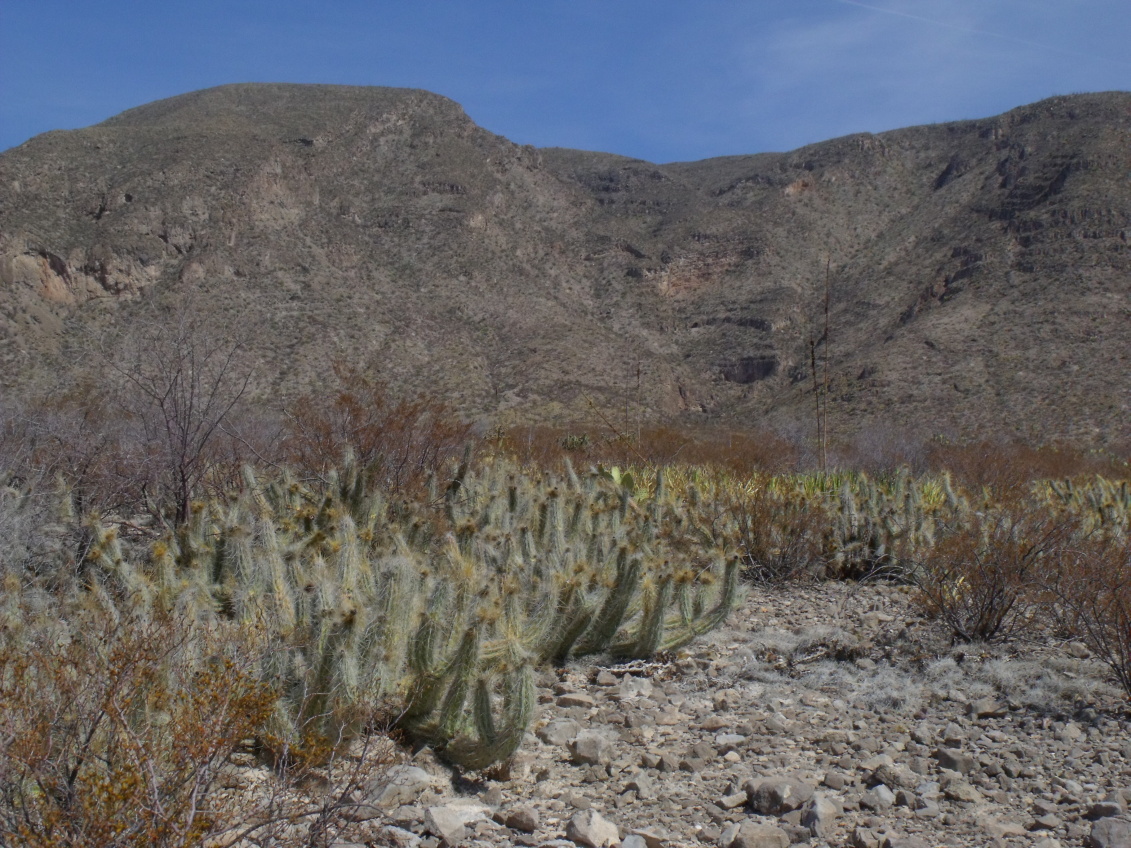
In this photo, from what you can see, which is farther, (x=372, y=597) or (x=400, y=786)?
(x=372, y=597)

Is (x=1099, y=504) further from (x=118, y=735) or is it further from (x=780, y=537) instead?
(x=118, y=735)

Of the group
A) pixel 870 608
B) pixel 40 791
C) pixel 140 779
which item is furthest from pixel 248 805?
pixel 870 608

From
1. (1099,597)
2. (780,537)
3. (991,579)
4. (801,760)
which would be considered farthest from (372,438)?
(1099,597)

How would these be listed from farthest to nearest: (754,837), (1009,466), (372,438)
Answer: (1009,466)
(372,438)
(754,837)

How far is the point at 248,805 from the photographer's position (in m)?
2.55

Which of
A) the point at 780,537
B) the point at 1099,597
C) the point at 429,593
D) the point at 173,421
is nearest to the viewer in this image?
the point at 429,593

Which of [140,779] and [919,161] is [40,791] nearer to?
[140,779]

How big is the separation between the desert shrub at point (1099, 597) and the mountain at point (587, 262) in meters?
20.6

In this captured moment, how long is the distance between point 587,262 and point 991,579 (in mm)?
48378

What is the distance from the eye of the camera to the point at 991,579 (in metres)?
4.83

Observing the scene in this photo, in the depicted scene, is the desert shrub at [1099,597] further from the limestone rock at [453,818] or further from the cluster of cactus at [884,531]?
the limestone rock at [453,818]

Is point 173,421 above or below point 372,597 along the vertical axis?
above

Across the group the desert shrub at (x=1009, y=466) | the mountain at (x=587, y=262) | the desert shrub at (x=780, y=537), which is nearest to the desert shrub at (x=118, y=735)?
the desert shrub at (x=780, y=537)

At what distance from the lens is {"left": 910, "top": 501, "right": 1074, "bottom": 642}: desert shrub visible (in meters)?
4.80
